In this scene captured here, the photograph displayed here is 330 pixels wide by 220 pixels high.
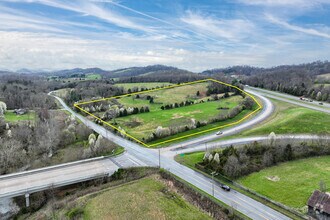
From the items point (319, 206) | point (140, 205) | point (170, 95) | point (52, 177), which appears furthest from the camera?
point (170, 95)

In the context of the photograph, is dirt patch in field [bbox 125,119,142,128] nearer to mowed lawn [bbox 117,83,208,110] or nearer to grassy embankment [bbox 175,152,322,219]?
mowed lawn [bbox 117,83,208,110]

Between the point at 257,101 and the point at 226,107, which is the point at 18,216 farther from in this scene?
the point at 257,101

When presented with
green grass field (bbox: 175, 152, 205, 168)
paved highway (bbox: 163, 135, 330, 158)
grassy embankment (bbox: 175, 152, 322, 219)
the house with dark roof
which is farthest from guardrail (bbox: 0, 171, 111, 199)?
the house with dark roof

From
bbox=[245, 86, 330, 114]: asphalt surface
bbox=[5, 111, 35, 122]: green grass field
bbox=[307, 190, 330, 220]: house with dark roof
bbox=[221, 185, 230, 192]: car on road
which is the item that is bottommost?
bbox=[5, 111, 35, 122]: green grass field

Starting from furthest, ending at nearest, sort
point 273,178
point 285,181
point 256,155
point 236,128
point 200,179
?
point 236,128, point 256,155, point 200,179, point 273,178, point 285,181

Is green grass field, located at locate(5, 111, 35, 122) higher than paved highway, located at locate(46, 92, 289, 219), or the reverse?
paved highway, located at locate(46, 92, 289, 219)

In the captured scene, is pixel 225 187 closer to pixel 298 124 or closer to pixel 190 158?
pixel 190 158

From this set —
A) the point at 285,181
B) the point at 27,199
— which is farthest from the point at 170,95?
the point at 27,199
